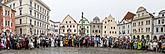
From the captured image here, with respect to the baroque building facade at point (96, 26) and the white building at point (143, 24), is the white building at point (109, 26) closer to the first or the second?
the baroque building facade at point (96, 26)

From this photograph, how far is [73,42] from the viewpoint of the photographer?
33094 millimetres

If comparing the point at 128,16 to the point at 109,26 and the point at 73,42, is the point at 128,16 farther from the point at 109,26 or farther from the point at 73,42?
the point at 73,42

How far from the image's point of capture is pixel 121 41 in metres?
34.0

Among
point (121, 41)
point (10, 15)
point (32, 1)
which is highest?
point (32, 1)

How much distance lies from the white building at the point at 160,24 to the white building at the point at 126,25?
13.7 metres

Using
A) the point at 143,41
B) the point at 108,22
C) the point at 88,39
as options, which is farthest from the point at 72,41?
the point at 108,22

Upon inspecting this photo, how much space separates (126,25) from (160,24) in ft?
61.4

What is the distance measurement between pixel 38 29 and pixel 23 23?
6.91 metres

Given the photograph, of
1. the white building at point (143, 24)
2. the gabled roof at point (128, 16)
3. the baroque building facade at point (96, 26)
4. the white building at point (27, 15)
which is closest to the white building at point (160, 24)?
the white building at point (143, 24)

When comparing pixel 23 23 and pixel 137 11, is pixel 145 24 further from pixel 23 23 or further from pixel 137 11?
pixel 23 23

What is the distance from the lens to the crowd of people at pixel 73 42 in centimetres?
2502

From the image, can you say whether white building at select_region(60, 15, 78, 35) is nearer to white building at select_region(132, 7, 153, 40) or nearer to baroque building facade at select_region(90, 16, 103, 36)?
baroque building facade at select_region(90, 16, 103, 36)

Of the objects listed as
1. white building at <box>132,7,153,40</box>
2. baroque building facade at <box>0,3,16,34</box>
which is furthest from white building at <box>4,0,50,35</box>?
white building at <box>132,7,153,40</box>

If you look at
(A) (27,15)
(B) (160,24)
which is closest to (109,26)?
(B) (160,24)
